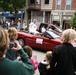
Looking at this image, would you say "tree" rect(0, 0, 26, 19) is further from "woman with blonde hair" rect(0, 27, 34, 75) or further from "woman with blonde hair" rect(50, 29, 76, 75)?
"woman with blonde hair" rect(0, 27, 34, 75)

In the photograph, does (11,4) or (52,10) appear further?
(11,4)

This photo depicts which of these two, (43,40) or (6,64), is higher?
(6,64)

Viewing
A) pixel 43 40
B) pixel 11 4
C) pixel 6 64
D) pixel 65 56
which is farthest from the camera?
pixel 11 4

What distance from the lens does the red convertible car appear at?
10664 millimetres

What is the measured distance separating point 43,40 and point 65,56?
7.37 metres

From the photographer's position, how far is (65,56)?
3551mm

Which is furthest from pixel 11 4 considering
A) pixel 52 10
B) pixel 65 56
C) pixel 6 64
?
pixel 6 64

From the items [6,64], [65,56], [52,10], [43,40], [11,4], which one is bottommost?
[43,40]

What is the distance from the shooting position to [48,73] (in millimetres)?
3834

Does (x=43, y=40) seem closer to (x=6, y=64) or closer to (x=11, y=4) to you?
(x=6, y=64)

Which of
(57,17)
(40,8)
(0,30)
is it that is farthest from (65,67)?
(40,8)

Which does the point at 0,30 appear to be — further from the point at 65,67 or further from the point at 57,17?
the point at 57,17

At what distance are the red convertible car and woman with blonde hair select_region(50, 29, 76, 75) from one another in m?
6.76

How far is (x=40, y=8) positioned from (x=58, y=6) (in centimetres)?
417
